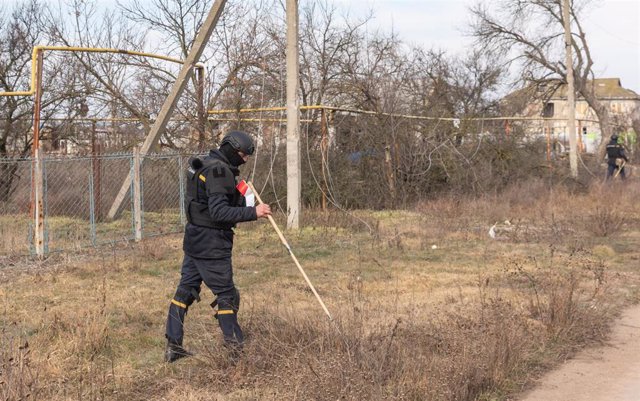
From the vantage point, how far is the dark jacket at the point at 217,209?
5047 mm

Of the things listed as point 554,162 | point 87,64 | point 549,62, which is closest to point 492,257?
point 87,64

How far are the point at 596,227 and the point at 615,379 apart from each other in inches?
314

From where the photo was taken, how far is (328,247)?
37.2 ft

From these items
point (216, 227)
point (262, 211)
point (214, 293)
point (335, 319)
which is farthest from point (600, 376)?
point (216, 227)

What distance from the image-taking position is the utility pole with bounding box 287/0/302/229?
510 inches

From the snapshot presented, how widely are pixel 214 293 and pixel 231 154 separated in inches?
39.7

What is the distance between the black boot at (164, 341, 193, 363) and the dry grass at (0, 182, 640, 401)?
10 cm

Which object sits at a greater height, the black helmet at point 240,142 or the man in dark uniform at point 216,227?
the black helmet at point 240,142

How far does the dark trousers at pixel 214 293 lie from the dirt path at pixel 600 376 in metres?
2.04

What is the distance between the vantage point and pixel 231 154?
17.3 ft

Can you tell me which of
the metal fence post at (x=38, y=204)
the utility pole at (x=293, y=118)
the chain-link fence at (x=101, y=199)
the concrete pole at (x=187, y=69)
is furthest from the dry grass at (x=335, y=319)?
the concrete pole at (x=187, y=69)

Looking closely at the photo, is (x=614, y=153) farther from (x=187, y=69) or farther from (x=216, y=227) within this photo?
(x=216, y=227)

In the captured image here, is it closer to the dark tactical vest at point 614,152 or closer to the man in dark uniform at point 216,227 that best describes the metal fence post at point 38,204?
the man in dark uniform at point 216,227

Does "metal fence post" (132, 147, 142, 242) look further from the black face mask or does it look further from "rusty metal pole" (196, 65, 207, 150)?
the black face mask
